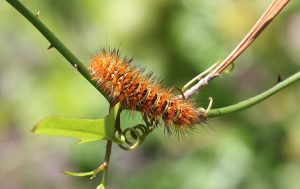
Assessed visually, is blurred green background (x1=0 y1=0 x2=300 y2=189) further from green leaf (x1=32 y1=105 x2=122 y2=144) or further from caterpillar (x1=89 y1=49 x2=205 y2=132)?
green leaf (x1=32 y1=105 x2=122 y2=144)

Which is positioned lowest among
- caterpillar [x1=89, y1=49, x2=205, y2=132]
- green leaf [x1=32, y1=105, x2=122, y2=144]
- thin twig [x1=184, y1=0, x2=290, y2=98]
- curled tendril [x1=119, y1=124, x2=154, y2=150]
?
green leaf [x1=32, y1=105, x2=122, y2=144]

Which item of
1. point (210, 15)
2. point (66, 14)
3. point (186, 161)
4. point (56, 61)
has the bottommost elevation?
point (186, 161)

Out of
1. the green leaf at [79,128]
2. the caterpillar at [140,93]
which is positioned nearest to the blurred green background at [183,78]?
the caterpillar at [140,93]

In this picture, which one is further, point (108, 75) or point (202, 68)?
point (202, 68)

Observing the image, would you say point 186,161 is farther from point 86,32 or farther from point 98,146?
point 86,32

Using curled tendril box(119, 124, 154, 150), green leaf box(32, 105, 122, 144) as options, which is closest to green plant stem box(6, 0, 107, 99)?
green leaf box(32, 105, 122, 144)

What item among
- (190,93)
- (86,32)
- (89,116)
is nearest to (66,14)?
(86,32)

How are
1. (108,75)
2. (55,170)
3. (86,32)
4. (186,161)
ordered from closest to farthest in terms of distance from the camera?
(108,75), (186,161), (86,32), (55,170)

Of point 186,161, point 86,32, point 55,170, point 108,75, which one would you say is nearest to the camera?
point 108,75
